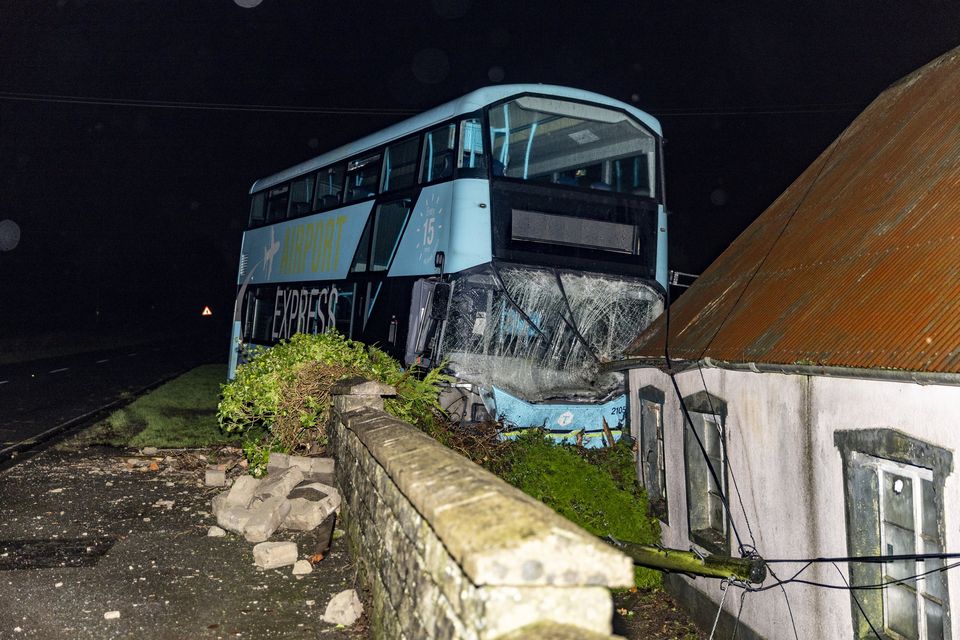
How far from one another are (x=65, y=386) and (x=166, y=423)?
8.42 m

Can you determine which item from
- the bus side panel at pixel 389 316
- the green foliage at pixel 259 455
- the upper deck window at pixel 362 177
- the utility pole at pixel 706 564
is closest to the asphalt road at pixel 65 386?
the green foliage at pixel 259 455

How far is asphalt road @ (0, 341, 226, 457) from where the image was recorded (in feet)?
48.4

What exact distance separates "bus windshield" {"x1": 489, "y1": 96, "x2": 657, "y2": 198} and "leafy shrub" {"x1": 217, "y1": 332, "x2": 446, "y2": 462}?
325cm

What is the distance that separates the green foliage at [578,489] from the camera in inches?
385

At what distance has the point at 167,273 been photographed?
10106 cm

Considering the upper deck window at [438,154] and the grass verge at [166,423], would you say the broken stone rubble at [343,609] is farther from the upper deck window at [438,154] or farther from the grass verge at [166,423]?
the grass verge at [166,423]

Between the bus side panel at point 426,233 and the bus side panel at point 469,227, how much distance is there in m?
0.13

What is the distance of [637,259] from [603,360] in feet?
5.18

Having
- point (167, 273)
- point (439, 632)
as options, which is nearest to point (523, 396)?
point (439, 632)

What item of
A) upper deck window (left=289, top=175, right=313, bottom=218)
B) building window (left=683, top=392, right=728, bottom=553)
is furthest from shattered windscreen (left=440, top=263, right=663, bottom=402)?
upper deck window (left=289, top=175, right=313, bottom=218)

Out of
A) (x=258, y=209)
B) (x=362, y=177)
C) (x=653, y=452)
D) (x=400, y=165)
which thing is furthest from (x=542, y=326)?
(x=258, y=209)

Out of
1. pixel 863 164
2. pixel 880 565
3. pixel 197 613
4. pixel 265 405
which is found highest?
pixel 863 164

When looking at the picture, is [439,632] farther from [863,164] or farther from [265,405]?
[863,164]

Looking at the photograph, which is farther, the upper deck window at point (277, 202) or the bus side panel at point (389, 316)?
the upper deck window at point (277, 202)
